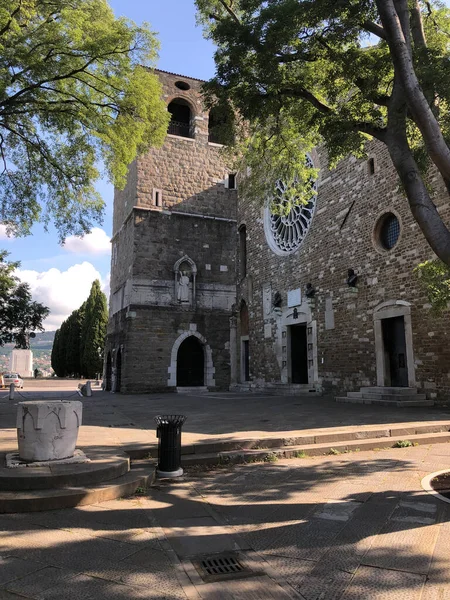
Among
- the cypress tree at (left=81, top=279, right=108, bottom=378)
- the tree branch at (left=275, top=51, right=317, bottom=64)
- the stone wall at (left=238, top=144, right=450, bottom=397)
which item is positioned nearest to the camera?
the tree branch at (left=275, top=51, right=317, bottom=64)

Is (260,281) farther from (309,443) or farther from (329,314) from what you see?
(309,443)

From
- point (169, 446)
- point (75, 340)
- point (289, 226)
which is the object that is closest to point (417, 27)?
point (169, 446)

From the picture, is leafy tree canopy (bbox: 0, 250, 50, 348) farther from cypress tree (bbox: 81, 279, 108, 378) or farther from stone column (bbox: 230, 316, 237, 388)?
cypress tree (bbox: 81, 279, 108, 378)

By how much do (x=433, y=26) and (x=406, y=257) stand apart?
646 cm

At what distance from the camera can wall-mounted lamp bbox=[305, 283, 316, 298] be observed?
657 inches

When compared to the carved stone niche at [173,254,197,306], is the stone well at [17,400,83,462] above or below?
below

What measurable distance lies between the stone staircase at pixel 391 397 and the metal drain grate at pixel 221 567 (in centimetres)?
942

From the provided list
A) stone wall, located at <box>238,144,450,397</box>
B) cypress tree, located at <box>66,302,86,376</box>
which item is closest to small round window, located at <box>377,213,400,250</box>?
stone wall, located at <box>238,144,450,397</box>

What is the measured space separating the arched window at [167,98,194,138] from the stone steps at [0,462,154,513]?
22.0 meters

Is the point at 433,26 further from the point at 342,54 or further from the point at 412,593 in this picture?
the point at 412,593

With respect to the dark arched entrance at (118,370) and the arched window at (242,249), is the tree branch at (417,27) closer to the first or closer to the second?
the arched window at (242,249)

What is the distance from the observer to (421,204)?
194 inches

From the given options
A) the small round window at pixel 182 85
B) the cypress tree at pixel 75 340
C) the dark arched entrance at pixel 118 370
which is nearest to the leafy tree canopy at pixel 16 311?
the dark arched entrance at pixel 118 370

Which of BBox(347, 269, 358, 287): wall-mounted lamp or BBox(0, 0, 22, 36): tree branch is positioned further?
BBox(347, 269, 358, 287): wall-mounted lamp
